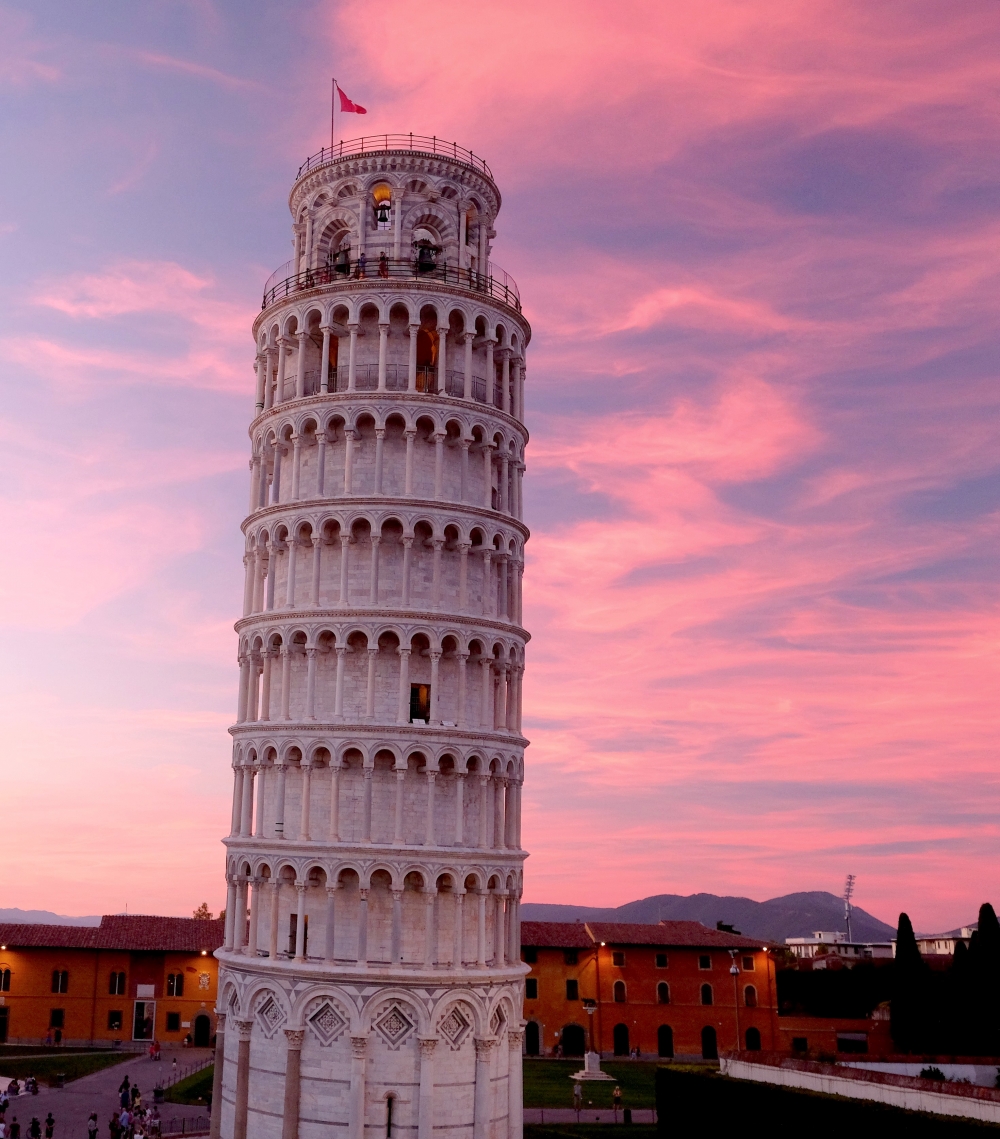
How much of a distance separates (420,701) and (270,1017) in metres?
13.1

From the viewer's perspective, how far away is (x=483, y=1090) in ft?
136

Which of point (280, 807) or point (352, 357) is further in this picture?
point (352, 357)

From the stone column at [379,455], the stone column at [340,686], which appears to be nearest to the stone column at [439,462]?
the stone column at [379,455]

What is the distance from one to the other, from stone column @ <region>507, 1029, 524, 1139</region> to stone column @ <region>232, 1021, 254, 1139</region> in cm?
1004

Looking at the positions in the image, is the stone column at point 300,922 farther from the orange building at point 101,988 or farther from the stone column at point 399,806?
the orange building at point 101,988

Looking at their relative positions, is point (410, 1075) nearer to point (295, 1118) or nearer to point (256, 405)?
point (295, 1118)

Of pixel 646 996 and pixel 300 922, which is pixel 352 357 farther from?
pixel 646 996

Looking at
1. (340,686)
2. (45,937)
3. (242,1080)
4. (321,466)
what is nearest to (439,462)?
(321,466)

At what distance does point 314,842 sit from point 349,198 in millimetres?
28467

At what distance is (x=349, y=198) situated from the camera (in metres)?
50.5

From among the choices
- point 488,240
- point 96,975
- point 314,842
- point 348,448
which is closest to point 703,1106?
point 314,842

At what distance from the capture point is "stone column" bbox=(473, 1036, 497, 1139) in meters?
41.0

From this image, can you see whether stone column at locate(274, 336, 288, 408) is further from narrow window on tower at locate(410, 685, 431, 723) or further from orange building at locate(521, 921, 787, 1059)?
orange building at locate(521, 921, 787, 1059)

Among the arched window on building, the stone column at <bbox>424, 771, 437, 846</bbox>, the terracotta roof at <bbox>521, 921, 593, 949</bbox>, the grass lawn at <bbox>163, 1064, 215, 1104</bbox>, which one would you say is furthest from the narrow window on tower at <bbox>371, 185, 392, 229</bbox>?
the arched window on building
